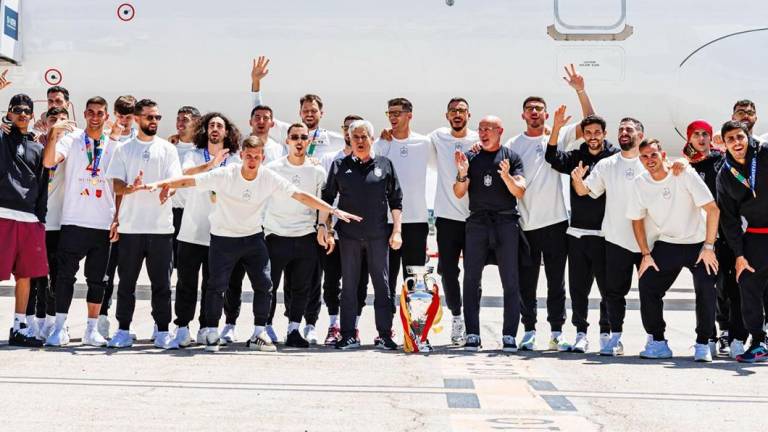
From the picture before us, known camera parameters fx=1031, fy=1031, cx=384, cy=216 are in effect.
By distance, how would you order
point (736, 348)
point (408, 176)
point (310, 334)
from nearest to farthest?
point (736, 348) → point (310, 334) → point (408, 176)

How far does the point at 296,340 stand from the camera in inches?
311

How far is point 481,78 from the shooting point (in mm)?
11000

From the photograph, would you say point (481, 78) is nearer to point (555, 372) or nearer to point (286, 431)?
point (555, 372)

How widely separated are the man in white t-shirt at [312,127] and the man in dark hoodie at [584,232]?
1982 millimetres

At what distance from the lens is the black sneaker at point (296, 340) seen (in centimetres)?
788

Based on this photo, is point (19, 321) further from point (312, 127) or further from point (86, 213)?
point (312, 127)

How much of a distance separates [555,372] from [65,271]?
146 inches

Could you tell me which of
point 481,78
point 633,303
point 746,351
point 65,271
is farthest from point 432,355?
point 633,303

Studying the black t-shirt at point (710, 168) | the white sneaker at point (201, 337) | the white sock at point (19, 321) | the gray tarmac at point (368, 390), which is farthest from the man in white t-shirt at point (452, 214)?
the white sock at point (19, 321)

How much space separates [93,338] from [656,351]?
4184 millimetres

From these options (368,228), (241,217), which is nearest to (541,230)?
(368,228)

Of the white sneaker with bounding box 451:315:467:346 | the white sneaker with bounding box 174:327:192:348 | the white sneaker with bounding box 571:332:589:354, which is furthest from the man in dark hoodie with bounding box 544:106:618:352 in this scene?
the white sneaker with bounding box 174:327:192:348

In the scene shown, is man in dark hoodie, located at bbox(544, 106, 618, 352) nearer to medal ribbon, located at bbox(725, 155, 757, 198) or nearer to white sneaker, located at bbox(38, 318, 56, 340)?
medal ribbon, located at bbox(725, 155, 757, 198)

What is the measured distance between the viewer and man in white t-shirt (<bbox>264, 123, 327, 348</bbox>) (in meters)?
8.00
